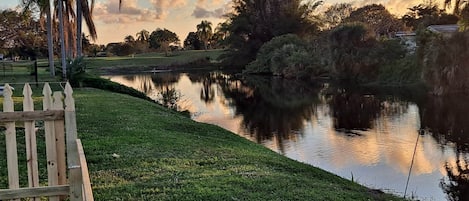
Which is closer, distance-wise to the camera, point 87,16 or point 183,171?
point 183,171

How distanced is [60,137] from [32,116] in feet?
1.05

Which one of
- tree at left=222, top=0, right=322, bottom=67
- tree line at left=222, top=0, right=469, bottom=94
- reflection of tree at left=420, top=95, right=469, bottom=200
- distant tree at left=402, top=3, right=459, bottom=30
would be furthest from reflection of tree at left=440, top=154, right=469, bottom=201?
tree at left=222, top=0, right=322, bottom=67

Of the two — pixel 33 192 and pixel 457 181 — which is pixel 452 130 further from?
pixel 33 192

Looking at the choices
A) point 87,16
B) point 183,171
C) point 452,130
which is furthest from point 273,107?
point 183,171

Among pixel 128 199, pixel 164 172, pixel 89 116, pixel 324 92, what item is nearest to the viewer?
pixel 128 199

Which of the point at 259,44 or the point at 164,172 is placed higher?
the point at 259,44

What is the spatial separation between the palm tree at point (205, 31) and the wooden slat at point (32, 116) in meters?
107

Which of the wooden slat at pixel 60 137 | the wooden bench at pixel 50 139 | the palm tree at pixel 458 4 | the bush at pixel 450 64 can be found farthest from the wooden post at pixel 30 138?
the bush at pixel 450 64

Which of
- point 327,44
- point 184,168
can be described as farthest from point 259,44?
point 184,168

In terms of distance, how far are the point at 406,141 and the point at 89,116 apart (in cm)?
1006

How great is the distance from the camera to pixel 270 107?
2680 cm

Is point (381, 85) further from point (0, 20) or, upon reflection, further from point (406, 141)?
point (0, 20)

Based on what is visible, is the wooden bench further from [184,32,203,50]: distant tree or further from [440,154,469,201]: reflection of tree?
[184,32,203,50]: distant tree

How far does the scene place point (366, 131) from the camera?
18000 millimetres
